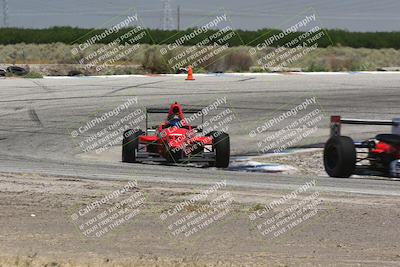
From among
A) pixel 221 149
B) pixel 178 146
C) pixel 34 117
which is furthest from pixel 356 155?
pixel 34 117

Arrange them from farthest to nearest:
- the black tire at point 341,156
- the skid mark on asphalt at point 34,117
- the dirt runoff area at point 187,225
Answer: the skid mark on asphalt at point 34,117, the black tire at point 341,156, the dirt runoff area at point 187,225

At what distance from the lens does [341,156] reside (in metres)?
13.4

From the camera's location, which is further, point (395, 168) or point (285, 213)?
point (395, 168)

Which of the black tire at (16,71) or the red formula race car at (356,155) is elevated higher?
the red formula race car at (356,155)

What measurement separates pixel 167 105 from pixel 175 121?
867cm

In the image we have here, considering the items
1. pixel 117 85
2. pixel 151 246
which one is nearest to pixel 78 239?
pixel 151 246

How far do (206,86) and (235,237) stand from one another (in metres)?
20.9

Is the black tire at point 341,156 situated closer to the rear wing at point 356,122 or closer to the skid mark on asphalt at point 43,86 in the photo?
the rear wing at point 356,122

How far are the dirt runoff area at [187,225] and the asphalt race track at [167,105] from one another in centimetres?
111

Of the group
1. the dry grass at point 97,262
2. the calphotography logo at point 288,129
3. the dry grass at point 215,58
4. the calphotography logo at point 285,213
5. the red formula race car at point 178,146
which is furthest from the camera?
the dry grass at point 215,58

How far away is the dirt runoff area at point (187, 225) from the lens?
735cm

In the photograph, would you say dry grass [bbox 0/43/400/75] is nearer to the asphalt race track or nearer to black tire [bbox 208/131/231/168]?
the asphalt race track

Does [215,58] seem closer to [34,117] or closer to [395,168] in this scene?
[34,117]

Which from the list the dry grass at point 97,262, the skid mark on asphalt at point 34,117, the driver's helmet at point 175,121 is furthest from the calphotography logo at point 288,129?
the dry grass at point 97,262
